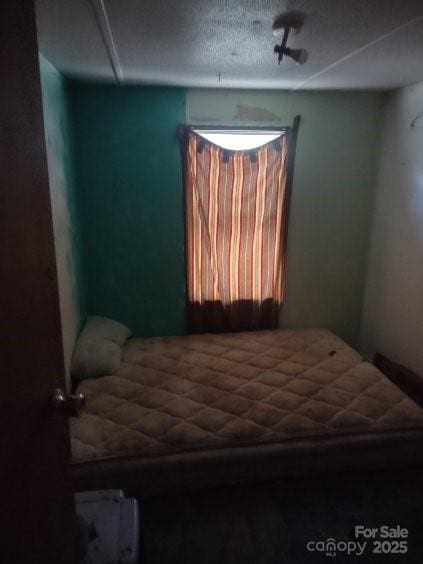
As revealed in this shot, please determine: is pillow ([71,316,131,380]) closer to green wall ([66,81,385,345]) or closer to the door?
green wall ([66,81,385,345])

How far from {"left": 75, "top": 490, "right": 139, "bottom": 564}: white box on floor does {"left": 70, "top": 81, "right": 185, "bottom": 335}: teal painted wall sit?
79.7 inches

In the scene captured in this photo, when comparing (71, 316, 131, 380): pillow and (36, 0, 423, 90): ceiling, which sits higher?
(36, 0, 423, 90): ceiling

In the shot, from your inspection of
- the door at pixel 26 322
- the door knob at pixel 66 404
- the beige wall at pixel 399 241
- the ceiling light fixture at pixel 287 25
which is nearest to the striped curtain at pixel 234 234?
the beige wall at pixel 399 241

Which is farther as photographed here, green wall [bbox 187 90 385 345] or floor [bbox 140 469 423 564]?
green wall [bbox 187 90 385 345]

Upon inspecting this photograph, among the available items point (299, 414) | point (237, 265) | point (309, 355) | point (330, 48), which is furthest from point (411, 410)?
point (330, 48)

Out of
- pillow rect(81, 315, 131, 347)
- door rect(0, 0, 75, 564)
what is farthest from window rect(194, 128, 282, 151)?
door rect(0, 0, 75, 564)

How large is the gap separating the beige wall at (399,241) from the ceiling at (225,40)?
1.31 feet

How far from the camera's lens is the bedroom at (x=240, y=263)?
176 cm

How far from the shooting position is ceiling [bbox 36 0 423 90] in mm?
1420

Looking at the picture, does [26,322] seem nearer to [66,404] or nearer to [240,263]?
[66,404]

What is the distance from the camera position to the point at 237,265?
130 inches

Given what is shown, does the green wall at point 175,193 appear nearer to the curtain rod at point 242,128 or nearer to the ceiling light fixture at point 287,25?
the curtain rod at point 242,128

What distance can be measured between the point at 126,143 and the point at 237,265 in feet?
4.40

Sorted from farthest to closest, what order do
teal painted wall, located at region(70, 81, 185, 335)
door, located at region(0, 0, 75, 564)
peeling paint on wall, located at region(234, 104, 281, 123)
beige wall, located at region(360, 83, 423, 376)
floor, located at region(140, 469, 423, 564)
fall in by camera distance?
peeling paint on wall, located at region(234, 104, 281, 123)
teal painted wall, located at region(70, 81, 185, 335)
beige wall, located at region(360, 83, 423, 376)
floor, located at region(140, 469, 423, 564)
door, located at region(0, 0, 75, 564)
